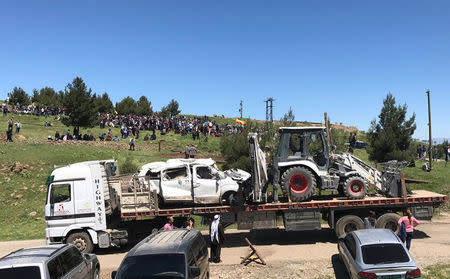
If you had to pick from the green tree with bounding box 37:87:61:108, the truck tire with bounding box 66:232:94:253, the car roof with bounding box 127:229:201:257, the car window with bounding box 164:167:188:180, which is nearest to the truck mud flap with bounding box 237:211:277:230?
the car window with bounding box 164:167:188:180

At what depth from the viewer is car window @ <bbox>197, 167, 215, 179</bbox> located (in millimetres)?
14172

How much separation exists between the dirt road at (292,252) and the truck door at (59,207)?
6.32 ft

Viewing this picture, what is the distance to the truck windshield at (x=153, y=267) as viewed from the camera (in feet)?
23.0

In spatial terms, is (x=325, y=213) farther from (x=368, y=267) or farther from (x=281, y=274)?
(x=368, y=267)

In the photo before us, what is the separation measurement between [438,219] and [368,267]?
40.6 feet

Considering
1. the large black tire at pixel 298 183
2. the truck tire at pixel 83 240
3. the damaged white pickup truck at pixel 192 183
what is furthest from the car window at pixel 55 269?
the large black tire at pixel 298 183

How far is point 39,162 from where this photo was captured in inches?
1054

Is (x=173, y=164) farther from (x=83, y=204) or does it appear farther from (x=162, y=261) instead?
(x=162, y=261)

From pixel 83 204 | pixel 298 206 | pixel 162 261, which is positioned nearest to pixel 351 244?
pixel 298 206

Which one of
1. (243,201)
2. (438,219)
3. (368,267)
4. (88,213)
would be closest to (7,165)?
(88,213)

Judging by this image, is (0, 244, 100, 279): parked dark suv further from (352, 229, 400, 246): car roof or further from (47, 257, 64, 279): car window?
(352, 229, 400, 246): car roof

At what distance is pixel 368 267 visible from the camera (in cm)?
830

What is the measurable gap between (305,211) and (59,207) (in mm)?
8950

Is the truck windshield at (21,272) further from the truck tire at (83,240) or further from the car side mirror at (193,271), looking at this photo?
the truck tire at (83,240)
